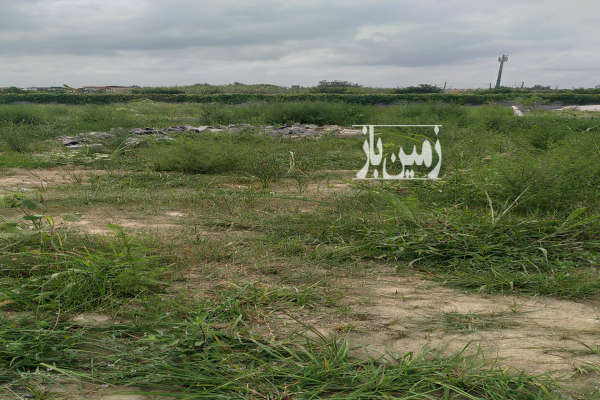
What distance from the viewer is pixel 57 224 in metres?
3.19

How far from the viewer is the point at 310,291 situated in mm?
2213

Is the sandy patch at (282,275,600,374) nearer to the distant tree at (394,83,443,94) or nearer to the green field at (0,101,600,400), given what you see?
the green field at (0,101,600,400)

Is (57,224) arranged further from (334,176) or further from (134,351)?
(334,176)

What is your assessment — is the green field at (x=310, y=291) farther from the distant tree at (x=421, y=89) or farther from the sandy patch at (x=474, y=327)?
the distant tree at (x=421, y=89)

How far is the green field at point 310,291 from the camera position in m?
1.52

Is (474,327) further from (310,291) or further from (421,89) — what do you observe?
(421,89)

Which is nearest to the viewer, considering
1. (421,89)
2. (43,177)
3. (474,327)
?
(474,327)

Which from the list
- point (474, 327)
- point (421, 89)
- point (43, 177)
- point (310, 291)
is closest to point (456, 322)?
point (474, 327)

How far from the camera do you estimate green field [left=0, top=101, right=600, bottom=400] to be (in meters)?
1.52

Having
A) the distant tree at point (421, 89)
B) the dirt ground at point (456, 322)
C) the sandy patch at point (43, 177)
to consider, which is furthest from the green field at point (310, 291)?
the distant tree at point (421, 89)

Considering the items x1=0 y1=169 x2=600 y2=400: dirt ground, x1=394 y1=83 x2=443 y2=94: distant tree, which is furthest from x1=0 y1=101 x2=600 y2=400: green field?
x1=394 y1=83 x2=443 y2=94: distant tree

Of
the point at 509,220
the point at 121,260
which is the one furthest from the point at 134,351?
the point at 509,220

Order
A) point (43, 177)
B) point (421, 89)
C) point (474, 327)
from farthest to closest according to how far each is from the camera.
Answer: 1. point (421, 89)
2. point (43, 177)
3. point (474, 327)

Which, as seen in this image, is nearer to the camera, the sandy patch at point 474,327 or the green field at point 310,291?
the green field at point 310,291
